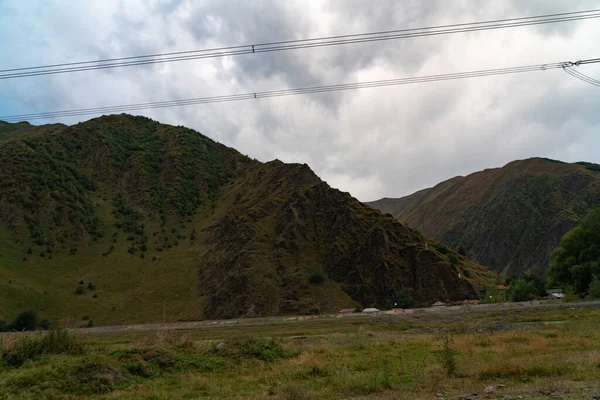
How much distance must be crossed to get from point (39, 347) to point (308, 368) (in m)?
10.8

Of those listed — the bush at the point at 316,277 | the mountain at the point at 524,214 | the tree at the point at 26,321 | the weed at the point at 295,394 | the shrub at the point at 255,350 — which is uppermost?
the mountain at the point at 524,214

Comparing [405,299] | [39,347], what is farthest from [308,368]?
[405,299]

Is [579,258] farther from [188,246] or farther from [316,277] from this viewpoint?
[188,246]

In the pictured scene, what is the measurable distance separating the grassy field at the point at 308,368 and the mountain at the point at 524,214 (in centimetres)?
11710

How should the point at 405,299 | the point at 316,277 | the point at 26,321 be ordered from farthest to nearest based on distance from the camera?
the point at 316,277
the point at 405,299
the point at 26,321

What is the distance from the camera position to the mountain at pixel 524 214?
129 meters

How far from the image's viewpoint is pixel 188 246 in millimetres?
89562

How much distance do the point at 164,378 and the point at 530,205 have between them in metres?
153

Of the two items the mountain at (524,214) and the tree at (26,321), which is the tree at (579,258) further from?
the tree at (26,321)

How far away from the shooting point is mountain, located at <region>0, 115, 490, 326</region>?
61.1 metres

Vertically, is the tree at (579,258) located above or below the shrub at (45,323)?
above

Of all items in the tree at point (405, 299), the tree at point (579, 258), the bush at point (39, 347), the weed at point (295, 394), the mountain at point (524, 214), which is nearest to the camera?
the weed at point (295, 394)

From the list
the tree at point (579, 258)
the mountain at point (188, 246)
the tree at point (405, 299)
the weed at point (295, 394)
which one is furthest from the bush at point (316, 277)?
the weed at point (295, 394)

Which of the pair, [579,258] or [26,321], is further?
[579,258]
